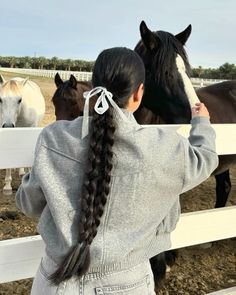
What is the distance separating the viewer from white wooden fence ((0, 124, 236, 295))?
1864 mm

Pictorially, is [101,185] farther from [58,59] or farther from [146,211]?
[58,59]

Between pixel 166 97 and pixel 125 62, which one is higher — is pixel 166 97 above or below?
below

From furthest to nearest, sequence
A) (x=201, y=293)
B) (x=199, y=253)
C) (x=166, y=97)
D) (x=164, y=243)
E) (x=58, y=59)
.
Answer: (x=58, y=59) < (x=199, y=253) < (x=166, y=97) < (x=201, y=293) < (x=164, y=243)

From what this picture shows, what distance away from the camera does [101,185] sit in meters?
1.35

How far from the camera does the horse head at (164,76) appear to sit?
129 inches

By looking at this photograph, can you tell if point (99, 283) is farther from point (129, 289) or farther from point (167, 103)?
point (167, 103)

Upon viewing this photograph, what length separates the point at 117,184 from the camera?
1.39 metres

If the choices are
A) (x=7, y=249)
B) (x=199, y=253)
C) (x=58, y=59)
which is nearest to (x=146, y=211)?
(x=7, y=249)

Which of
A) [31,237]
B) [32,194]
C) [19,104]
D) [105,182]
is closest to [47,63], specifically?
[19,104]

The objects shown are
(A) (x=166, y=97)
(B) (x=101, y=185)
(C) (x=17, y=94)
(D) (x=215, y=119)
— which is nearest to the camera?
(B) (x=101, y=185)

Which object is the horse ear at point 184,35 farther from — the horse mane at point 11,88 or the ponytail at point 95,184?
the horse mane at point 11,88

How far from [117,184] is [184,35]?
2.64m

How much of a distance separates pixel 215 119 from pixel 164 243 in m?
2.91

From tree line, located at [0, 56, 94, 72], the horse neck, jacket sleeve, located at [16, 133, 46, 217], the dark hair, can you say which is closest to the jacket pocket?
the dark hair
